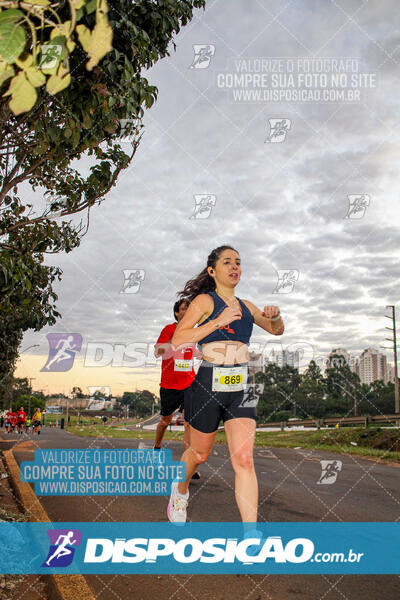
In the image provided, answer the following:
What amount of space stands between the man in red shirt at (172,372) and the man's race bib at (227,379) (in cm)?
176

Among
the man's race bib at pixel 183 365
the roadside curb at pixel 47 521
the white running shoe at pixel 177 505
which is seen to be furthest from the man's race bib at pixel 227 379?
the man's race bib at pixel 183 365

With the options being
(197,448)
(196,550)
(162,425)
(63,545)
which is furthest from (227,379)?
(162,425)

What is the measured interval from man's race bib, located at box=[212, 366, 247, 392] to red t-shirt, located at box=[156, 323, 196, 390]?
6.51 ft

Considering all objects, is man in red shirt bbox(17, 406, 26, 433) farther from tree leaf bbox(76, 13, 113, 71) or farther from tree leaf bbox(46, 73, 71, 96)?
tree leaf bbox(76, 13, 113, 71)

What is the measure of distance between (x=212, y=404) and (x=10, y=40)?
2657 mm

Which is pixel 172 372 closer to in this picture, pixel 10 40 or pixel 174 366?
pixel 174 366

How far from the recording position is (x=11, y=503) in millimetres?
5734

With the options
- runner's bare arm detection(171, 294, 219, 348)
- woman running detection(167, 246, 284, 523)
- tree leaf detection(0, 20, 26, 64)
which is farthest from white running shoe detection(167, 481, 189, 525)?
tree leaf detection(0, 20, 26, 64)

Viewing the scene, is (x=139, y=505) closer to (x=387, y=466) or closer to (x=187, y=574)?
(x=187, y=574)

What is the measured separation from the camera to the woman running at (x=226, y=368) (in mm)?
3523

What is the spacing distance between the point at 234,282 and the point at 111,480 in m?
4.90

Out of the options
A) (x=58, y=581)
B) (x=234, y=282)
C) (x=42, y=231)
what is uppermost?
(x=42, y=231)

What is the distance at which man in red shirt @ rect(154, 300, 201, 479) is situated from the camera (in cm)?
579

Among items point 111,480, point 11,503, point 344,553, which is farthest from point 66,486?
point 344,553
